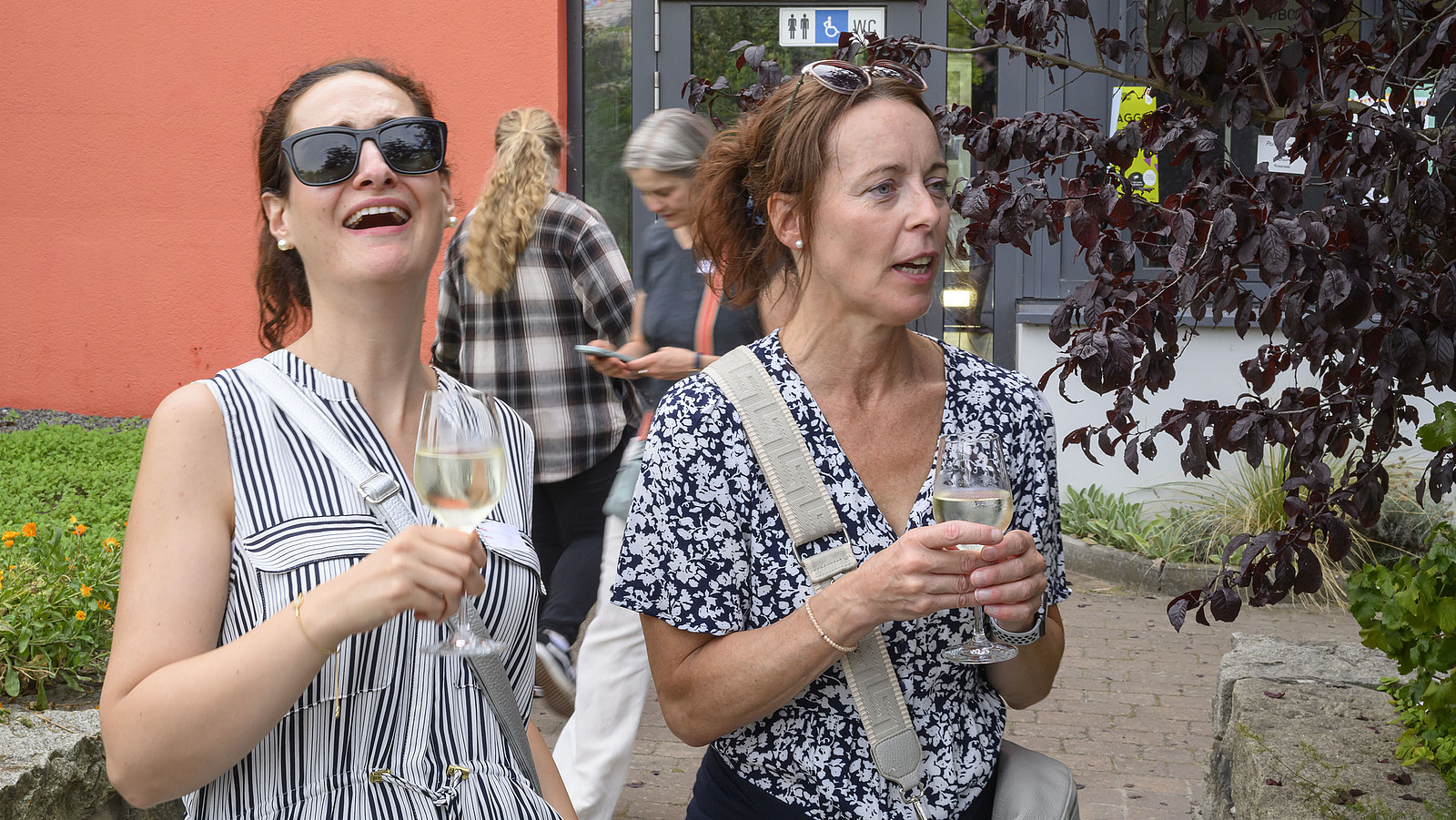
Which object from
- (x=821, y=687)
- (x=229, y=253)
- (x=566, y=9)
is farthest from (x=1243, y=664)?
(x=229, y=253)

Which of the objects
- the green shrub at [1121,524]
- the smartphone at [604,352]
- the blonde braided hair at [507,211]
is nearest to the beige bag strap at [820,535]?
the smartphone at [604,352]

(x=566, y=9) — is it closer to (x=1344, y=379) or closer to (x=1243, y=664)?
(x=1243, y=664)

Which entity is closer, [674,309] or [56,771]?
[56,771]

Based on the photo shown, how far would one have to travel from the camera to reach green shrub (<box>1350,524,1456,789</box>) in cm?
286

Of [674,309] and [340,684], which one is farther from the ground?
[674,309]

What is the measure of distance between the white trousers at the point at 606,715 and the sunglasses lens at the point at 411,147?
7.11 feet

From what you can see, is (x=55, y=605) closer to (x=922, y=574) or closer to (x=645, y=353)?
(x=645, y=353)

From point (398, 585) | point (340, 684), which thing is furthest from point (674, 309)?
point (398, 585)

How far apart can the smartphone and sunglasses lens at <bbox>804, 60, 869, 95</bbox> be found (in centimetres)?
215

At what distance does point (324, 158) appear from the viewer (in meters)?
1.95

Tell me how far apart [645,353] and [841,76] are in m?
2.27

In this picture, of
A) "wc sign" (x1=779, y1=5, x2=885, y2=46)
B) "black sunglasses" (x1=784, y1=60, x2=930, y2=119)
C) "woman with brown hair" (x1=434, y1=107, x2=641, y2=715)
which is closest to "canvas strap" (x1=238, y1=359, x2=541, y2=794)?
"black sunglasses" (x1=784, y1=60, x2=930, y2=119)

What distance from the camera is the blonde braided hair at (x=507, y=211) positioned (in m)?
4.64

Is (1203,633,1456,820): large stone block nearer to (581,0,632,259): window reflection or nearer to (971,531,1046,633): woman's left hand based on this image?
(971,531,1046,633): woman's left hand
